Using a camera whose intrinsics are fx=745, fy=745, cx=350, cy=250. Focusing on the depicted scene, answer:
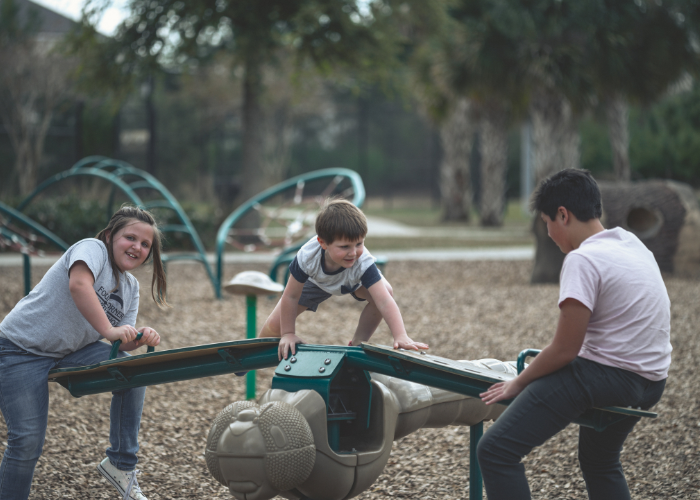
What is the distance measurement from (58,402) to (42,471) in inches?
42.8

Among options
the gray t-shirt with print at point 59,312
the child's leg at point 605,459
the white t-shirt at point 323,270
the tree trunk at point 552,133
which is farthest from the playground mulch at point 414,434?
the tree trunk at point 552,133

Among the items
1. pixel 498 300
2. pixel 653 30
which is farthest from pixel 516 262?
pixel 653 30

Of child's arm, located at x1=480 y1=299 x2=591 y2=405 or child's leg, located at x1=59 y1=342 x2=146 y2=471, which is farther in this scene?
child's leg, located at x1=59 y1=342 x2=146 y2=471

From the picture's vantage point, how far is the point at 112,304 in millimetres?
2719

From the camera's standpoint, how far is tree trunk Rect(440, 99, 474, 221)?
18703 millimetres

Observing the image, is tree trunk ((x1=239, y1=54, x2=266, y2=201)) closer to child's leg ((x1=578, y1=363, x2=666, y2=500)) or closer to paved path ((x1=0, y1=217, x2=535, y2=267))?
paved path ((x1=0, y1=217, x2=535, y2=267))

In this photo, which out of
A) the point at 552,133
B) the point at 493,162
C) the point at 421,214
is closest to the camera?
the point at 552,133

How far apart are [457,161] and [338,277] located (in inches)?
659

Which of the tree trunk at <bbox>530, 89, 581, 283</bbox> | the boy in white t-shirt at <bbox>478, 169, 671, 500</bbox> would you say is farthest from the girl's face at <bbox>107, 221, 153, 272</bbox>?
the tree trunk at <bbox>530, 89, 581, 283</bbox>

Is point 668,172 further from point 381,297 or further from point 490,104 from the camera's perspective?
point 381,297

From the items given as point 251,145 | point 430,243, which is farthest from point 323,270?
point 430,243

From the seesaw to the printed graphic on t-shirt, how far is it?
24 cm

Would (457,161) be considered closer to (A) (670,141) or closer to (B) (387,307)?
(A) (670,141)

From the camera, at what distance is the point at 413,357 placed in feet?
7.11
